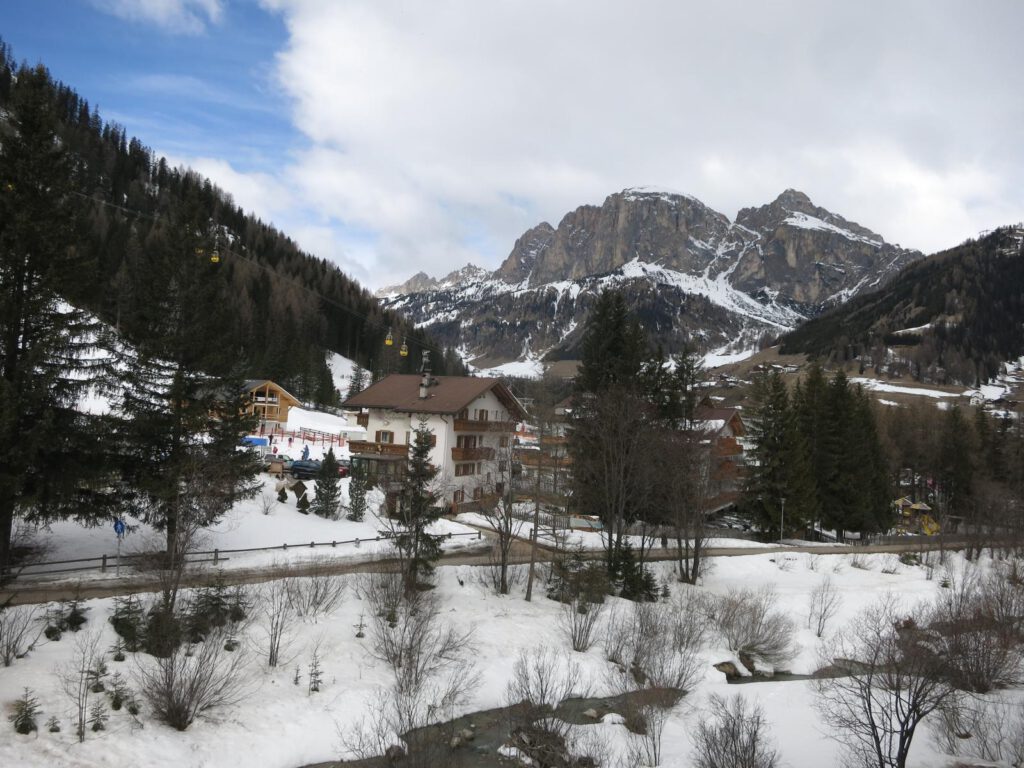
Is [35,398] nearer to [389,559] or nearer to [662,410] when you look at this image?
[389,559]

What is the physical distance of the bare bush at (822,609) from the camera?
28953 mm

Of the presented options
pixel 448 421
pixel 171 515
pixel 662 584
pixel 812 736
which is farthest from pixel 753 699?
pixel 448 421

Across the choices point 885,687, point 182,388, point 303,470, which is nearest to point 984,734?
point 885,687

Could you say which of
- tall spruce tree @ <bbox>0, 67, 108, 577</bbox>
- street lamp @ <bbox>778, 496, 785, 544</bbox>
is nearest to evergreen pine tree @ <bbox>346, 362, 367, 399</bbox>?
street lamp @ <bbox>778, 496, 785, 544</bbox>

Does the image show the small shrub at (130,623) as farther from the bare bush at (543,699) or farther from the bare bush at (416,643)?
the bare bush at (543,699)

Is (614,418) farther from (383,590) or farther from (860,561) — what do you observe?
(860,561)

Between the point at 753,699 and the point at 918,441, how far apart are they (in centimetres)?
8118

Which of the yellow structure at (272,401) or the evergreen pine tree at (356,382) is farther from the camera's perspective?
the evergreen pine tree at (356,382)

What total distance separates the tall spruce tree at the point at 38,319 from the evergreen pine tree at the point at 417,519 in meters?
11.9

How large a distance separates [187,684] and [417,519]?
11183mm

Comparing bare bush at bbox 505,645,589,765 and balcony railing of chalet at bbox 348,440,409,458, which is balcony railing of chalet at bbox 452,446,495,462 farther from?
bare bush at bbox 505,645,589,765

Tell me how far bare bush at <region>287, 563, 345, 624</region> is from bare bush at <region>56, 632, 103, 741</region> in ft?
20.2

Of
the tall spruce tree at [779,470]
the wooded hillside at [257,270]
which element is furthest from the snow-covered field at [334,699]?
the wooded hillside at [257,270]

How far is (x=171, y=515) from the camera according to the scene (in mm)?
21859
